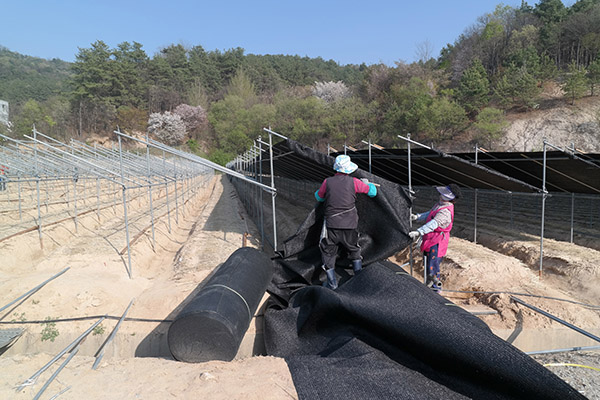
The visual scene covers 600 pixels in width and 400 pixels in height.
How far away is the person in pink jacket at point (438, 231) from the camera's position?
530 cm

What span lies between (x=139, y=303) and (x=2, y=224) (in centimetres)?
893

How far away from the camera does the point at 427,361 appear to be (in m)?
3.33

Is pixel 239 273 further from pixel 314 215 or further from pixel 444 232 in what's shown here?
Answer: pixel 444 232

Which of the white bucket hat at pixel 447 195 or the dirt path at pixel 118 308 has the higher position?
the white bucket hat at pixel 447 195

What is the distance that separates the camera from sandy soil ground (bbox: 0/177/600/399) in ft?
11.3

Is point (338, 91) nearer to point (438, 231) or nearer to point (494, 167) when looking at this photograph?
point (494, 167)

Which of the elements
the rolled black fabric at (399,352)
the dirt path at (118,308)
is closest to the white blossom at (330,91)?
the dirt path at (118,308)

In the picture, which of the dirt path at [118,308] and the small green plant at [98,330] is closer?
the dirt path at [118,308]

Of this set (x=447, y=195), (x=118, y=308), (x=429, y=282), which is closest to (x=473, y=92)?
(x=429, y=282)

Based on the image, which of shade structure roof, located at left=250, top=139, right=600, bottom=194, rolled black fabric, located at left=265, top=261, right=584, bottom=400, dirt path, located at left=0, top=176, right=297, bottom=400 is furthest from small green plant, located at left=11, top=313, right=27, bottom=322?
shade structure roof, located at left=250, top=139, right=600, bottom=194

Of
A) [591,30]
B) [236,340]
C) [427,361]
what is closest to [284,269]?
[236,340]

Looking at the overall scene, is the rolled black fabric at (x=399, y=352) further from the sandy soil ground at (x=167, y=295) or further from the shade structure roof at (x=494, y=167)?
the shade structure roof at (x=494, y=167)

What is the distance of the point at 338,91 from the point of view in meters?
55.3

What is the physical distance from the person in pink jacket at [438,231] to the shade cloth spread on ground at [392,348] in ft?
3.81
